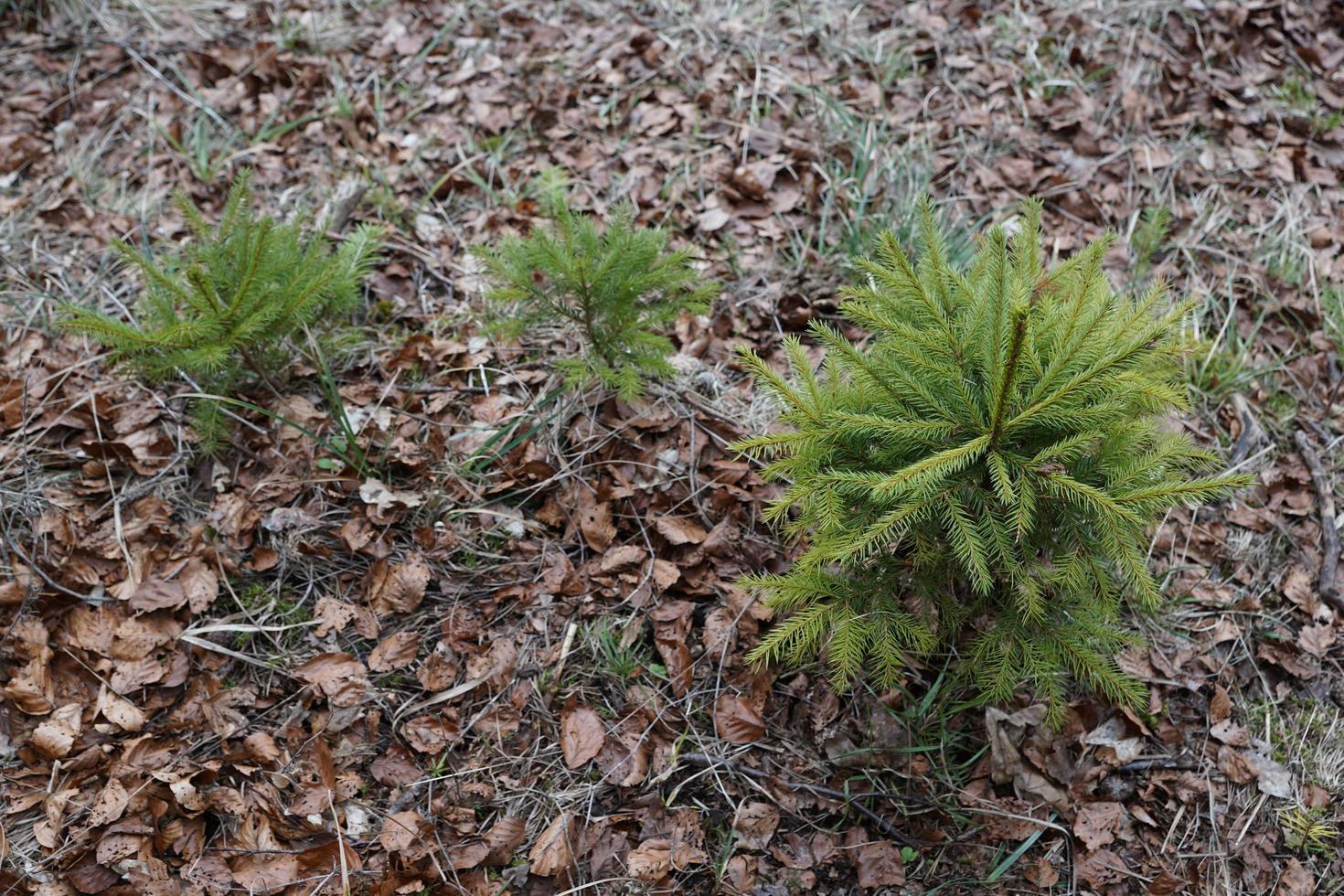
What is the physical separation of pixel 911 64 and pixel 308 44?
308 centimetres

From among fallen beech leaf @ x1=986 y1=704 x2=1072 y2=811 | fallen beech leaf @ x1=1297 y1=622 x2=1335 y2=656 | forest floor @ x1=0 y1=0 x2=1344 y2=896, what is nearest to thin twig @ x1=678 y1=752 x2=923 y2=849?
forest floor @ x1=0 y1=0 x2=1344 y2=896

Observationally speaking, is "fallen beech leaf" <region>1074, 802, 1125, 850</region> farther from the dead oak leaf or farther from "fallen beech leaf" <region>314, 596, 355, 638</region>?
"fallen beech leaf" <region>314, 596, 355, 638</region>

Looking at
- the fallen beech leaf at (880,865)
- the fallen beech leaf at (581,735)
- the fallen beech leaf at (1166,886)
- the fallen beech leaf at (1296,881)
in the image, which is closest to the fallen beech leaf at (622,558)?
the fallen beech leaf at (581,735)

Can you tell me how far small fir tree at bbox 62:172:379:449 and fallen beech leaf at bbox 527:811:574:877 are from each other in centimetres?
167

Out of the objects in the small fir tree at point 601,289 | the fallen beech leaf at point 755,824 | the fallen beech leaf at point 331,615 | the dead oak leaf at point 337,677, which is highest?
the small fir tree at point 601,289

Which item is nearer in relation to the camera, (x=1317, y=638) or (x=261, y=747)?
(x=261, y=747)

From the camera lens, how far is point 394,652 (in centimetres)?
274

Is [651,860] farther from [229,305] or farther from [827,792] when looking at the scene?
[229,305]

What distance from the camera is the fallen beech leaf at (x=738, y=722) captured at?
2602 mm

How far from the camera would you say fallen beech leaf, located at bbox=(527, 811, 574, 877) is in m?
2.38

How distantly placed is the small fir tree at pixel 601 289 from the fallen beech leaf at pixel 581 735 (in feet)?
3.32

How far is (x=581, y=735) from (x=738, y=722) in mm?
466

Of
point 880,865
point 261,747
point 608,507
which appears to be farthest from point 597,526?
point 880,865

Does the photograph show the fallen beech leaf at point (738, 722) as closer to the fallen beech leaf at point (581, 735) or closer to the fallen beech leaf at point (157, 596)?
the fallen beech leaf at point (581, 735)
